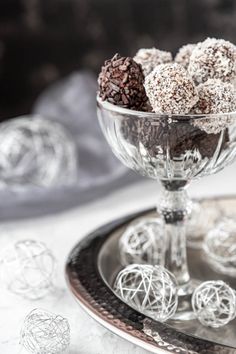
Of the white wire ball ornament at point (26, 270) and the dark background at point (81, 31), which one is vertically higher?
the dark background at point (81, 31)

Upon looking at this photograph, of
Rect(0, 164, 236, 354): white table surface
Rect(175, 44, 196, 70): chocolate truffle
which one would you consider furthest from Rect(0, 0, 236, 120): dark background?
Rect(175, 44, 196, 70): chocolate truffle

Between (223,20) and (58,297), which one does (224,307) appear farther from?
(223,20)

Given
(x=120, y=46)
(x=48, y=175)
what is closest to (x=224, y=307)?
(x=48, y=175)

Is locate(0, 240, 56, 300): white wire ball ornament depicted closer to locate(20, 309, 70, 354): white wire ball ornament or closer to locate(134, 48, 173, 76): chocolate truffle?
locate(20, 309, 70, 354): white wire ball ornament

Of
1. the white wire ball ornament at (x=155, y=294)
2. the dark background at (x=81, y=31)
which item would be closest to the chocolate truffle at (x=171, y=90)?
the white wire ball ornament at (x=155, y=294)

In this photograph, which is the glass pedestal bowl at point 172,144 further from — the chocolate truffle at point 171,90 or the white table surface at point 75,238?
the white table surface at point 75,238

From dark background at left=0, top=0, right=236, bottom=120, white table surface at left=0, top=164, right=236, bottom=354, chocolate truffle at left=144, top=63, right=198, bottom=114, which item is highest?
chocolate truffle at left=144, top=63, right=198, bottom=114

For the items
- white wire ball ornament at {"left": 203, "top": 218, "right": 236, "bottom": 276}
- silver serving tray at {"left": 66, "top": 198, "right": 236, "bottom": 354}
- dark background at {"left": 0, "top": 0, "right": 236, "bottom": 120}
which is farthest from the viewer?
dark background at {"left": 0, "top": 0, "right": 236, "bottom": 120}

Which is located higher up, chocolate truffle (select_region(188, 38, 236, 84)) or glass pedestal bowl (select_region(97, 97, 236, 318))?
chocolate truffle (select_region(188, 38, 236, 84))
